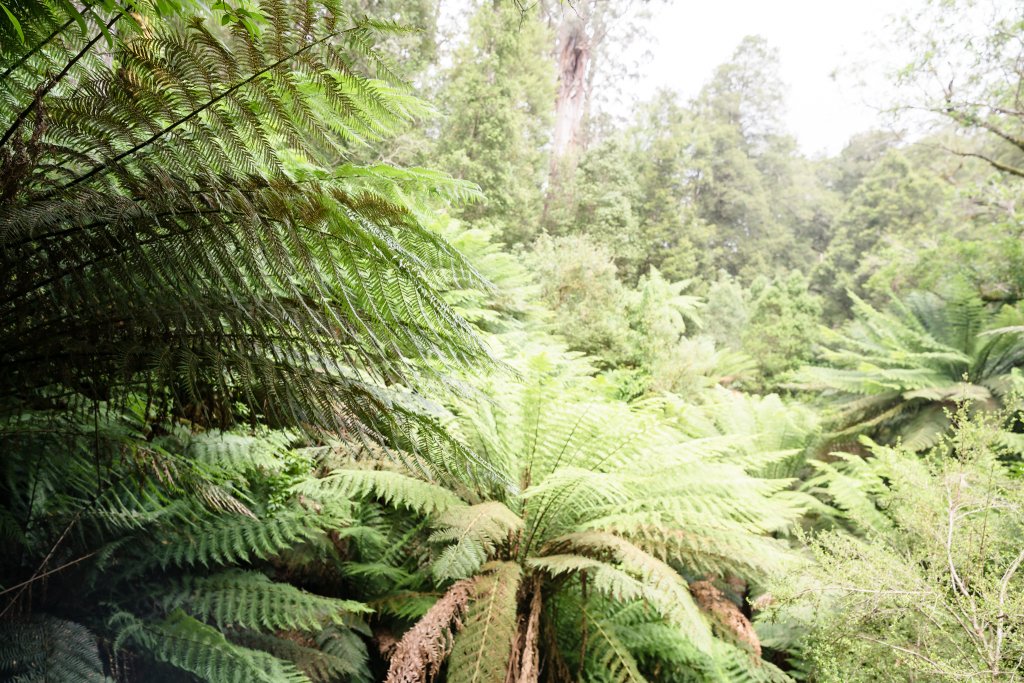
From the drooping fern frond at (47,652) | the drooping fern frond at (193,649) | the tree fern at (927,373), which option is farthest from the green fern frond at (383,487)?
the tree fern at (927,373)

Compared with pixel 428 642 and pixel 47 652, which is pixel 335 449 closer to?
pixel 428 642

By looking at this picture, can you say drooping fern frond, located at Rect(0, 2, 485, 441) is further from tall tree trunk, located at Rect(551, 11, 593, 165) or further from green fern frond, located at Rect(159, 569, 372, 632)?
tall tree trunk, located at Rect(551, 11, 593, 165)

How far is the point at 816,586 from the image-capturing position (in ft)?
6.49

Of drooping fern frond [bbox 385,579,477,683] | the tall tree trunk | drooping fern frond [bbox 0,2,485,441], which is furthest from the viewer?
the tall tree trunk

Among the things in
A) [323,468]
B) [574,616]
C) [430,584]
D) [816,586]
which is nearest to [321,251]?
[323,468]

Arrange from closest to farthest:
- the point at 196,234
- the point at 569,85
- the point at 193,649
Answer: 1. the point at 196,234
2. the point at 193,649
3. the point at 569,85

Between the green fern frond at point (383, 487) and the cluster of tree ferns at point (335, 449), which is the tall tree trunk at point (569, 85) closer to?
the cluster of tree ferns at point (335, 449)

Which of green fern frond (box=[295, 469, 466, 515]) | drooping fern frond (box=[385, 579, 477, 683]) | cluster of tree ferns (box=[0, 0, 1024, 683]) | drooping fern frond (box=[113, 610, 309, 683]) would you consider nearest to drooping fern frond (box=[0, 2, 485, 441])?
cluster of tree ferns (box=[0, 0, 1024, 683])

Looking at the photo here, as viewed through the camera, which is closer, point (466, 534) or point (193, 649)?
point (193, 649)

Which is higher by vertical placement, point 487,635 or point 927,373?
point 487,635

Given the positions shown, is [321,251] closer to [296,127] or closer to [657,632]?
[296,127]

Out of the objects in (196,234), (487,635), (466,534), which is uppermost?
(196,234)

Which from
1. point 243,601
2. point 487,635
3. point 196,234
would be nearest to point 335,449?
point 243,601

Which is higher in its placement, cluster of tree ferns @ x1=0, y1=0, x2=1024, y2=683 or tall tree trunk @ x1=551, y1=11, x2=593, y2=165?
tall tree trunk @ x1=551, y1=11, x2=593, y2=165
